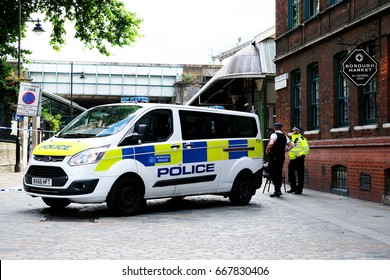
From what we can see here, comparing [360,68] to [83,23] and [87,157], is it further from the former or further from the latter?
[83,23]

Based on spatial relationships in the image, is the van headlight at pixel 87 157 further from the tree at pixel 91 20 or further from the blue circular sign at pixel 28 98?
the tree at pixel 91 20

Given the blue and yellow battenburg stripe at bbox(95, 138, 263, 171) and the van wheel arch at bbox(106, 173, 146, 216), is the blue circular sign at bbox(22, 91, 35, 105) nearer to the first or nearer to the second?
the blue and yellow battenburg stripe at bbox(95, 138, 263, 171)

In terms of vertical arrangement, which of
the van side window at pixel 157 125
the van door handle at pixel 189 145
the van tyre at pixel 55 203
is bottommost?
the van tyre at pixel 55 203

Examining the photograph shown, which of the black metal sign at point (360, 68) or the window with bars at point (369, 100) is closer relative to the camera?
the black metal sign at point (360, 68)

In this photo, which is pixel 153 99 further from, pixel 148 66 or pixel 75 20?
pixel 75 20

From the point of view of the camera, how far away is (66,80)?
5466 centimetres

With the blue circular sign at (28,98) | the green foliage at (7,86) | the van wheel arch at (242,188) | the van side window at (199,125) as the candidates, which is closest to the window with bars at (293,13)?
the van wheel arch at (242,188)

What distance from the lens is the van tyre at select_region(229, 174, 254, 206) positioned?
1346 centimetres

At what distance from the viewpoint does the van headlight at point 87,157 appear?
1052 cm

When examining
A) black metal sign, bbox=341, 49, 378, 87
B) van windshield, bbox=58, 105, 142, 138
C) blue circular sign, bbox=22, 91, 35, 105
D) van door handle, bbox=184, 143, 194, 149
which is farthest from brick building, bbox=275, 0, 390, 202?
blue circular sign, bbox=22, 91, 35, 105

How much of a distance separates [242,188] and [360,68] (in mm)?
3982

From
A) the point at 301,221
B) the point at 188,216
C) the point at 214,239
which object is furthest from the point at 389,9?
the point at 214,239

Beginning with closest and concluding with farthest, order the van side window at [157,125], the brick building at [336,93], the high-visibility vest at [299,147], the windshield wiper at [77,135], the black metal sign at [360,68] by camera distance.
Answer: the windshield wiper at [77,135] → the van side window at [157,125] → the black metal sign at [360,68] → the brick building at [336,93] → the high-visibility vest at [299,147]

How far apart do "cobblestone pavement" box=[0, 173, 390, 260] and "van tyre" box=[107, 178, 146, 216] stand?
0.20m
